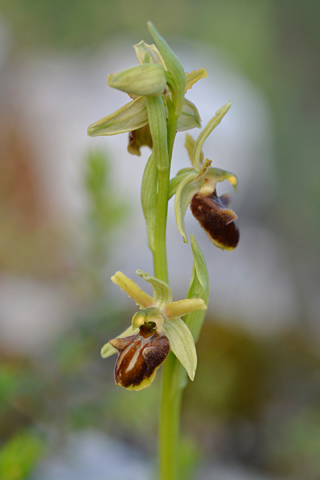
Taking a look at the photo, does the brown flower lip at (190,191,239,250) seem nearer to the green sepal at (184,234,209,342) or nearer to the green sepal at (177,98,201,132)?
the green sepal at (184,234,209,342)

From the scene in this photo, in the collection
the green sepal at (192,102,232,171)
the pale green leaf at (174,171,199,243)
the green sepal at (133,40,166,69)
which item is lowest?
the pale green leaf at (174,171,199,243)

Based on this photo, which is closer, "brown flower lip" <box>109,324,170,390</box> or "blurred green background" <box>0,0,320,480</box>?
"brown flower lip" <box>109,324,170,390</box>

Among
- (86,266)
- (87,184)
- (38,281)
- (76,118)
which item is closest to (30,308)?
(38,281)

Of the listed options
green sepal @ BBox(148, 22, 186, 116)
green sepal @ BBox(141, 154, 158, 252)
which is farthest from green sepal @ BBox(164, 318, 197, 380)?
green sepal @ BBox(148, 22, 186, 116)

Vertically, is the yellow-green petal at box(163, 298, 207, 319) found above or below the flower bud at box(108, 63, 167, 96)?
below

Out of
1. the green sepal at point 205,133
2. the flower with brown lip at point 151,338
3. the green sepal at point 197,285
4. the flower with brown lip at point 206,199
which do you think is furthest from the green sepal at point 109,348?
the green sepal at point 205,133

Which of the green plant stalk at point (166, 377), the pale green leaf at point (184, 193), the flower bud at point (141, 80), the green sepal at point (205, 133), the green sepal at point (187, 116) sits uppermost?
the green sepal at point (187, 116)

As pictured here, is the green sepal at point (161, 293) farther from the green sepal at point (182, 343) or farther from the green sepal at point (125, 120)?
the green sepal at point (125, 120)
